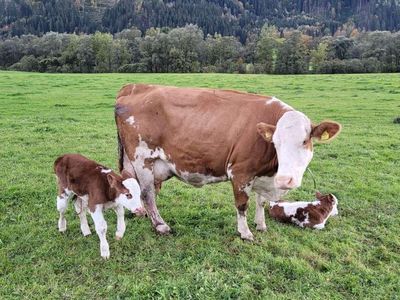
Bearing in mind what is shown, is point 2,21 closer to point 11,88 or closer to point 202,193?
point 11,88

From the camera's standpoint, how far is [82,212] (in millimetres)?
6883

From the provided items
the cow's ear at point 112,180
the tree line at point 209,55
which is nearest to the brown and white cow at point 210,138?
the cow's ear at point 112,180

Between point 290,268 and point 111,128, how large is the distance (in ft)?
40.0

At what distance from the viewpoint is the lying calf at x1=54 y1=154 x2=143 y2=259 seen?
596cm

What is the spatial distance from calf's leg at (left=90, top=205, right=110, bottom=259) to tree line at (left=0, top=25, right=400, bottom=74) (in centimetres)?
5630

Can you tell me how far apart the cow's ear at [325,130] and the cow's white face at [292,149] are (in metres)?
0.09

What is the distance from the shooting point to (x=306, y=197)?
9.06m

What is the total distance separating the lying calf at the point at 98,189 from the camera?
5.96 meters

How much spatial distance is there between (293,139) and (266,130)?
389mm

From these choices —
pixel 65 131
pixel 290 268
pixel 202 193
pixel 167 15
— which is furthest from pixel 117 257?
pixel 167 15

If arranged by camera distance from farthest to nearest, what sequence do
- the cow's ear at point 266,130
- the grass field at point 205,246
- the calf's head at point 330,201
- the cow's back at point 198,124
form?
the calf's head at point 330,201 → the cow's back at point 198,124 → the cow's ear at point 266,130 → the grass field at point 205,246

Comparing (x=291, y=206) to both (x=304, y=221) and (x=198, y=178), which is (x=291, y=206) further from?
(x=198, y=178)

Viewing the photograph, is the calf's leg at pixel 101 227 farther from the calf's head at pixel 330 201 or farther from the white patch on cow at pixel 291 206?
the calf's head at pixel 330 201

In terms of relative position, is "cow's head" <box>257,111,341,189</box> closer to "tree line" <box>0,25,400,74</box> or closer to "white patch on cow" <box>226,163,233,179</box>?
"white patch on cow" <box>226,163,233,179</box>
